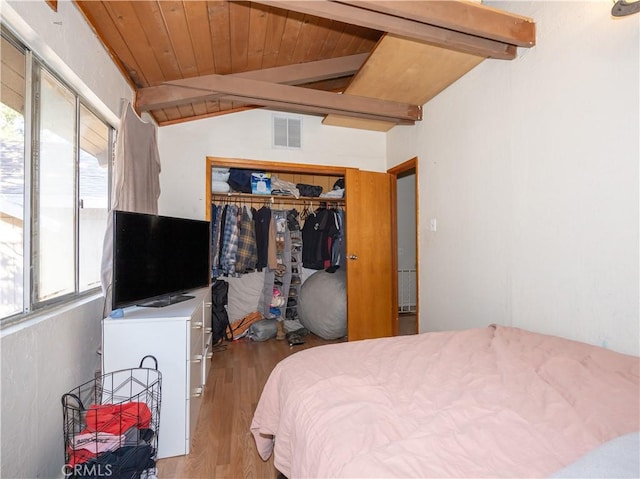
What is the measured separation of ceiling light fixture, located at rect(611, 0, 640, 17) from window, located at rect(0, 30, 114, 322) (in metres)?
2.44

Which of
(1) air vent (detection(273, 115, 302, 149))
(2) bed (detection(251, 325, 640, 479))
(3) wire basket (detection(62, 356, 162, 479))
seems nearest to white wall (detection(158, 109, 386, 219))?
(1) air vent (detection(273, 115, 302, 149))

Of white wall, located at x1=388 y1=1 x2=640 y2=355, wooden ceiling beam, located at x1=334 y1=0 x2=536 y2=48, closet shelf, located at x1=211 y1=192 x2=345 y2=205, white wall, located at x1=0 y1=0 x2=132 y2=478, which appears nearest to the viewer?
white wall, located at x1=0 y1=0 x2=132 y2=478

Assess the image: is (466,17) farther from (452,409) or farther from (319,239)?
(319,239)

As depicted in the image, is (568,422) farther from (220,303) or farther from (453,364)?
(220,303)

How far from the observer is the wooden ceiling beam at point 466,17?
155cm

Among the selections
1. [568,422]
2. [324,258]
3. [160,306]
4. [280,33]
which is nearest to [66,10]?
[280,33]

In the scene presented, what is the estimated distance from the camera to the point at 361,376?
1.15 m

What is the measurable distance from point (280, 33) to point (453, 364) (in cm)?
231

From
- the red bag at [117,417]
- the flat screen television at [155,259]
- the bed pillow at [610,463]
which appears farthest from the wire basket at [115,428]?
the bed pillow at [610,463]

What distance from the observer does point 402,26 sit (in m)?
1.72

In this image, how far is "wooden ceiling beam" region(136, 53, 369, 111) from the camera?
2469 mm

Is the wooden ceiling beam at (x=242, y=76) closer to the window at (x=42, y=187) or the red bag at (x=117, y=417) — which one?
the window at (x=42, y=187)

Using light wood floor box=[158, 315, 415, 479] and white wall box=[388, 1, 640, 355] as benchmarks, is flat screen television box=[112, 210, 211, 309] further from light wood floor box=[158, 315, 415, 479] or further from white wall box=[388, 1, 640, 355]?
white wall box=[388, 1, 640, 355]

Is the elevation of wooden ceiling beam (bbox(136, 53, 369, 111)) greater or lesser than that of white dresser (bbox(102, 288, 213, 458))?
greater
